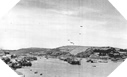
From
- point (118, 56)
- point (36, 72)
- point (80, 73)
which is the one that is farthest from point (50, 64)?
point (118, 56)

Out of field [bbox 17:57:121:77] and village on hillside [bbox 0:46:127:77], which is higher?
village on hillside [bbox 0:46:127:77]

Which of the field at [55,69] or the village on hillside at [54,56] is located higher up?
the village on hillside at [54,56]

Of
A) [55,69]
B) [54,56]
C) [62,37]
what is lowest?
[55,69]

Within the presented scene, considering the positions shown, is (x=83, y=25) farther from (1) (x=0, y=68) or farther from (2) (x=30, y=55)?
(1) (x=0, y=68)

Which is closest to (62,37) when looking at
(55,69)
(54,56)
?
(54,56)

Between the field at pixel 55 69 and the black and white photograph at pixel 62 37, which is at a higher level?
the black and white photograph at pixel 62 37

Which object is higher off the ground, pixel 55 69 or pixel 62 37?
pixel 62 37

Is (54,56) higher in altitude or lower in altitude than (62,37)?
lower

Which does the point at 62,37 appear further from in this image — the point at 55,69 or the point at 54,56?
the point at 55,69
